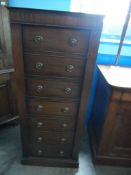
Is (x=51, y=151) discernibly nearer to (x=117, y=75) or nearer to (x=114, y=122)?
(x=114, y=122)

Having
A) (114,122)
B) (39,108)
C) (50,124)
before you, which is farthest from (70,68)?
(114,122)

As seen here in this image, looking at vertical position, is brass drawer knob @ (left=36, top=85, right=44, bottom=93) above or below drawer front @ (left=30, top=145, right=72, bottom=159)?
above

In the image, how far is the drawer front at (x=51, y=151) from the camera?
4.58 ft

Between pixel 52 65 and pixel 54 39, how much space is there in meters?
0.17

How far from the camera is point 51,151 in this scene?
1420mm

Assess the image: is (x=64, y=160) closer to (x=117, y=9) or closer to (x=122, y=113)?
(x=122, y=113)

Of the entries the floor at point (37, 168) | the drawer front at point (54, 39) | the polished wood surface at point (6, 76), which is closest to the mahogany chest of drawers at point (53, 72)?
the drawer front at point (54, 39)

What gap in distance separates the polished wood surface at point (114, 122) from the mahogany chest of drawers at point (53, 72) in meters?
0.22

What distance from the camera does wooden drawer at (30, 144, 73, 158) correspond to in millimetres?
1394

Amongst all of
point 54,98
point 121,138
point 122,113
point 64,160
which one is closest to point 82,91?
point 54,98

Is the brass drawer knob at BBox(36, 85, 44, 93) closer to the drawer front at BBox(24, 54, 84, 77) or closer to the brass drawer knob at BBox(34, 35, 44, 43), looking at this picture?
the drawer front at BBox(24, 54, 84, 77)

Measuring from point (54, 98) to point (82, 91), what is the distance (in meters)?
0.21

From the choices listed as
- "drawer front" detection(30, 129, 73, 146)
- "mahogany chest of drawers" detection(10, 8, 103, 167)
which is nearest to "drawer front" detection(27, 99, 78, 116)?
"mahogany chest of drawers" detection(10, 8, 103, 167)

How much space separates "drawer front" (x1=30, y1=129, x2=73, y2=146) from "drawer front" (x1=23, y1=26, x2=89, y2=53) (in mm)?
700
